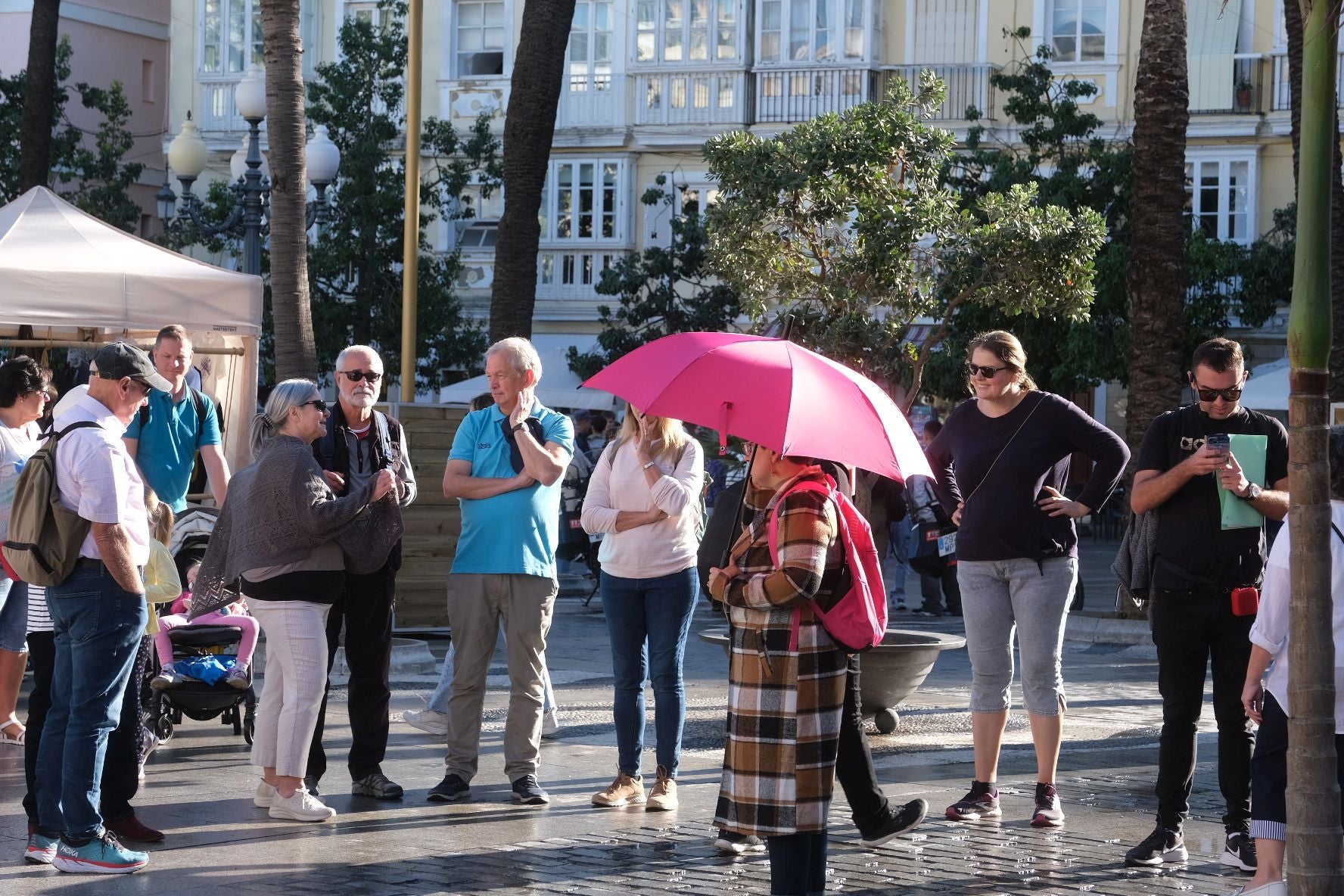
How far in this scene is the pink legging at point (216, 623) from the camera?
31.3ft

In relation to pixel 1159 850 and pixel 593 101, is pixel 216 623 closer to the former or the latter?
pixel 1159 850

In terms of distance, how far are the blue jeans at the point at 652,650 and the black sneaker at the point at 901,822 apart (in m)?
1.39

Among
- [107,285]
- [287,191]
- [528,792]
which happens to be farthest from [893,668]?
[287,191]

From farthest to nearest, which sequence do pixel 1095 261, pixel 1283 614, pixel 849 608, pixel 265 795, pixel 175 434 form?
pixel 1095 261, pixel 175 434, pixel 265 795, pixel 849 608, pixel 1283 614

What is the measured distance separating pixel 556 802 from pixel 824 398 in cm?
292

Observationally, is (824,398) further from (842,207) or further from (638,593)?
(842,207)

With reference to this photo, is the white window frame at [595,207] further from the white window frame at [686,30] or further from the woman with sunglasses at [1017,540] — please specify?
the woman with sunglasses at [1017,540]

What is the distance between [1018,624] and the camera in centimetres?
793

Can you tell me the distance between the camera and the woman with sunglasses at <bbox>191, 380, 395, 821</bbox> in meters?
7.55

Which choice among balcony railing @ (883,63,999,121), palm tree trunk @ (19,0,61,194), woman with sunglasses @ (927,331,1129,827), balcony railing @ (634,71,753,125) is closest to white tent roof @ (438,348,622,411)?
balcony railing @ (634,71,753,125)

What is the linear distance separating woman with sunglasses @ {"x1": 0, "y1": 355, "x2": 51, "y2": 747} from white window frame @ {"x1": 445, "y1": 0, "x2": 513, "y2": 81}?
29.1 metres

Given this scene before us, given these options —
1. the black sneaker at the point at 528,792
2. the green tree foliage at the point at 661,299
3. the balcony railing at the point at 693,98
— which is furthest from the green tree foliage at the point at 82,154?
the black sneaker at the point at 528,792

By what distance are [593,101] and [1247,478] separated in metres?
31.2

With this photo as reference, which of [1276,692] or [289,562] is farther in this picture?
[289,562]
